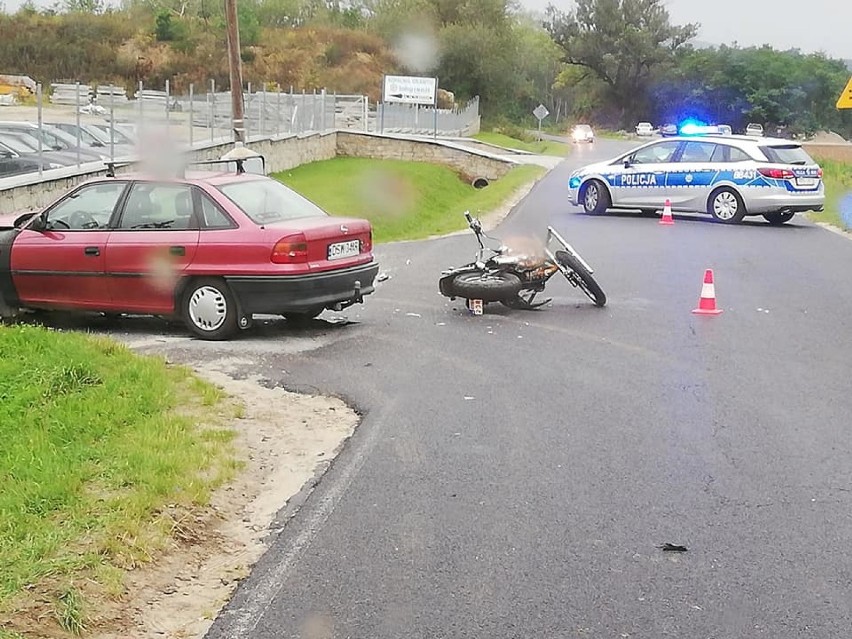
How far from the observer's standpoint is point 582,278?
1148cm

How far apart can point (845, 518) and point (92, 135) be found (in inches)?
808

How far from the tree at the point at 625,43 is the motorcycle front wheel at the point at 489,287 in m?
92.4

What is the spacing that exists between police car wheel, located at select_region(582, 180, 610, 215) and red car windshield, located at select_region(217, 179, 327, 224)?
12400 millimetres

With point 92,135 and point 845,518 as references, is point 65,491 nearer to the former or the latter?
point 845,518

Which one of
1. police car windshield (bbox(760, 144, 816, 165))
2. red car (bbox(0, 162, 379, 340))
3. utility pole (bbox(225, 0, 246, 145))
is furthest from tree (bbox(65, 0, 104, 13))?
red car (bbox(0, 162, 379, 340))

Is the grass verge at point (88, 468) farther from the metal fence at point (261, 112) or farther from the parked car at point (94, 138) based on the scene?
the metal fence at point (261, 112)

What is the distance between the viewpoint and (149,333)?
10.4 m

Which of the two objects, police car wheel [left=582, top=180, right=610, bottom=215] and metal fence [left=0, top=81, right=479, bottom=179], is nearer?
metal fence [left=0, top=81, right=479, bottom=179]

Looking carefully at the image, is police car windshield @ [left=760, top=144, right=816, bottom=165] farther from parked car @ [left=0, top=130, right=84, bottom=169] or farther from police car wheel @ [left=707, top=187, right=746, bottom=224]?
parked car @ [left=0, top=130, right=84, bottom=169]

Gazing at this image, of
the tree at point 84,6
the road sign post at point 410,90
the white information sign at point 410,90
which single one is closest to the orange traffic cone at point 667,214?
the road sign post at point 410,90

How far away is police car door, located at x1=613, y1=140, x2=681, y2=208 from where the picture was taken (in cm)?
2142

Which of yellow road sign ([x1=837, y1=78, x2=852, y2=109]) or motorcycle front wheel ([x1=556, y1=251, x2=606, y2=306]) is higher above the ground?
yellow road sign ([x1=837, y1=78, x2=852, y2=109])

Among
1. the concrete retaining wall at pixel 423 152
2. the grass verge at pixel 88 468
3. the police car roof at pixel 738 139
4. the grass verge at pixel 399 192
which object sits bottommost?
the grass verge at pixel 399 192

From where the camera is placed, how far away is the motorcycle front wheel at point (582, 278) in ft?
37.3
